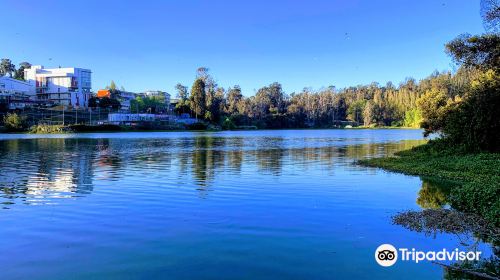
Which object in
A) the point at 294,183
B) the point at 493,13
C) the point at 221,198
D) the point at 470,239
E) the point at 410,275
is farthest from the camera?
the point at 493,13

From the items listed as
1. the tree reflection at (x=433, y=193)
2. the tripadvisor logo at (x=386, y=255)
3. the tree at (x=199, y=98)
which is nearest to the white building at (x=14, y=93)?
the tree at (x=199, y=98)

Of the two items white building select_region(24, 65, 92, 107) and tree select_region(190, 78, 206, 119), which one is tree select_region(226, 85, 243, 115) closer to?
tree select_region(190, 78, 206, 119)

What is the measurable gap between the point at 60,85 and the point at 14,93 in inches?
799

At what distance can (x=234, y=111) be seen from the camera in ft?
602

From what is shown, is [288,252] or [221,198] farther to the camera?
[221,198]

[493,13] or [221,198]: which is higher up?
[493,13]

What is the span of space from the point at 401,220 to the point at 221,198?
25.2ft

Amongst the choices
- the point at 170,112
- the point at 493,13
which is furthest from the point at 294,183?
the point at 170,112

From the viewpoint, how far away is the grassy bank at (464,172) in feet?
45.6

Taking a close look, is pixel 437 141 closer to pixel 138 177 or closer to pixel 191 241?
pixel 138 177

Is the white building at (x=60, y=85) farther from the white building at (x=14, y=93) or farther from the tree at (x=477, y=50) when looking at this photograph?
the tree at (x=477, y=50)

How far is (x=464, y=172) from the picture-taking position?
22.6 meters

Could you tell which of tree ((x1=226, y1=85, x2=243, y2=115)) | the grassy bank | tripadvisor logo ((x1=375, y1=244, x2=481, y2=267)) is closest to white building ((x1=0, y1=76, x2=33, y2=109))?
tree ((x1=226, y1=85, x2=243, y2=115))

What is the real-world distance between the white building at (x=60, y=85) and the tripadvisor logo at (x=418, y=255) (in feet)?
583
